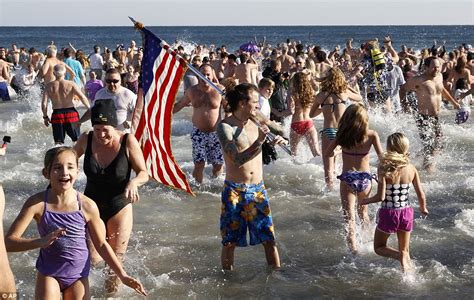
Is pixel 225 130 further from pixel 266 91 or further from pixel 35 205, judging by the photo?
pixel 266 91

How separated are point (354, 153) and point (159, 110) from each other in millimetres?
1915

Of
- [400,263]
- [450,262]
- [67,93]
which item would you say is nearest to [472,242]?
[450,262]

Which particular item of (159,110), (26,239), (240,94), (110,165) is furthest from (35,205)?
(159,110)

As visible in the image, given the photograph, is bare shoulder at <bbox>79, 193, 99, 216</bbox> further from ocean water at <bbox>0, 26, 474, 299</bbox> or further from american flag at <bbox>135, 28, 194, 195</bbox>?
american flag at <bbox>135, 28, 194, 195</bbox>

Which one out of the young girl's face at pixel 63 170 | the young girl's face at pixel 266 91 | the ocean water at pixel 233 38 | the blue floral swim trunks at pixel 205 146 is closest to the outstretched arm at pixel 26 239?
the young girl's face at pixel 63 170

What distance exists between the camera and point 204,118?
877 cm

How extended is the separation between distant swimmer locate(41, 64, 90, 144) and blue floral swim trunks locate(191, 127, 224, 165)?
213 centimetres

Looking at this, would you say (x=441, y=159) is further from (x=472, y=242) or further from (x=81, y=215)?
(x=81, y=215)

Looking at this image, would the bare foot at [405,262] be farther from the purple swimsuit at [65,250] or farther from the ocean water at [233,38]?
the ocean water at [233,38]

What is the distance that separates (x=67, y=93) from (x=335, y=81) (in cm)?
438

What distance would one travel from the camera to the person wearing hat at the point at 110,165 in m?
4.95

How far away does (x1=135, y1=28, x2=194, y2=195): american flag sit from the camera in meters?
6.50

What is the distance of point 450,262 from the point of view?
6477 mm

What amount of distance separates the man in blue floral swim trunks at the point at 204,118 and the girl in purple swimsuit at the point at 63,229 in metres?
4.65
